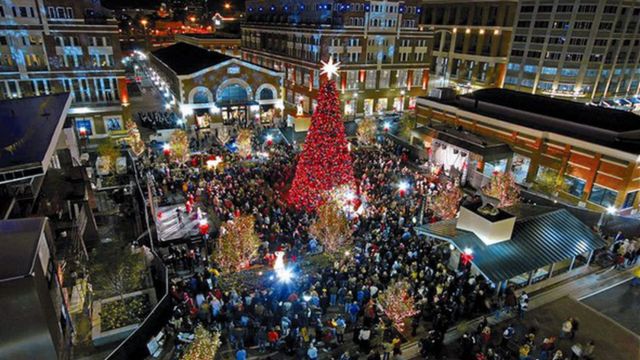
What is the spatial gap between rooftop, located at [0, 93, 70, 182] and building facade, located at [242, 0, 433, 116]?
1224 inches

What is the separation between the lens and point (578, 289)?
20172 mm

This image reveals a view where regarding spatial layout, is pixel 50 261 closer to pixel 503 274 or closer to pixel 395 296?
pixel 395 296

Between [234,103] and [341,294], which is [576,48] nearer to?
[234,103]

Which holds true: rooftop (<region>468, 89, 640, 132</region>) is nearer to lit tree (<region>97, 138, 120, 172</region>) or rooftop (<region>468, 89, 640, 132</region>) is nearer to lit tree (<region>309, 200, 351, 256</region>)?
lit tree (<region>309, 200, 351, 256</region>)

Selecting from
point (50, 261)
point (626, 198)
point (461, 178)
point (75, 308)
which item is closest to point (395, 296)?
A: point (50, 261)

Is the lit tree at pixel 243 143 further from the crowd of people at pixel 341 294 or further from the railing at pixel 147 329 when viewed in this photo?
the railing at pixel 147 329

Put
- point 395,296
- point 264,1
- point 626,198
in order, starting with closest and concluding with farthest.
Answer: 1. point 395,296
2. point 626,198
3. point 264,1

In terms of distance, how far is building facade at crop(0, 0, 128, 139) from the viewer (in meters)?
35.5

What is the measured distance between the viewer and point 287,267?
19594 mm

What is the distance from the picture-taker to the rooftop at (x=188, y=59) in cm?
4559

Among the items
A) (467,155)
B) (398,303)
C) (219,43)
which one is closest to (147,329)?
(398,303)

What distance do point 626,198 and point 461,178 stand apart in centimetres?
1114

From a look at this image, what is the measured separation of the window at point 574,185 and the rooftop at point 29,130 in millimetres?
A: 33765

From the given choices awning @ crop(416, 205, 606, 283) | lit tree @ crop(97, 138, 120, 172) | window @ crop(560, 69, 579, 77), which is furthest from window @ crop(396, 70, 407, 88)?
lit tree @ crop(97, 138, 120, 172)
